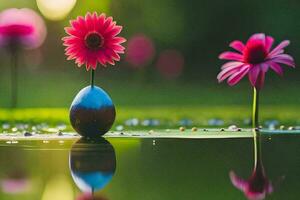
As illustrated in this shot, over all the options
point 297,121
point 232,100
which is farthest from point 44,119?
point 232,100

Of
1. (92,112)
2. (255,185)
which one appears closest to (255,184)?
(255,185)

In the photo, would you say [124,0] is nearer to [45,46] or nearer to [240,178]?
[45,46]

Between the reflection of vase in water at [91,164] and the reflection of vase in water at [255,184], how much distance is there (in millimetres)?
443

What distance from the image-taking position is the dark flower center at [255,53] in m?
4.43

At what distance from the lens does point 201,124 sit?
511 centimetres

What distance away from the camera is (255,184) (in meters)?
2.64

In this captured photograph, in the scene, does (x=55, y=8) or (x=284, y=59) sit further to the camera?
(x=55, y=8)

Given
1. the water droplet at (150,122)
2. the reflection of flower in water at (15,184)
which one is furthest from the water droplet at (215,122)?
the reflection of flower in water at (15,184)

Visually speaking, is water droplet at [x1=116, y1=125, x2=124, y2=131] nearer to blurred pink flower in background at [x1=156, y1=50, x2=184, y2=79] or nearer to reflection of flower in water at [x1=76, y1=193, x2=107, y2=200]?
reflection of flower in water at [x1=76, y1=193, x2=107, y2=200]

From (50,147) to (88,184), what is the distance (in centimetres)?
118

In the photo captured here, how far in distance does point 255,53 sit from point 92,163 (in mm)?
1628

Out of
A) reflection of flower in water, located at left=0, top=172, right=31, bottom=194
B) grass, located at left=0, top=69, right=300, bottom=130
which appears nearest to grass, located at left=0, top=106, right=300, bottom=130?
grass, located at left=0, top=69, right=300, bottom=130

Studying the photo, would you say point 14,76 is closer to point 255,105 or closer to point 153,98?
point 153,98

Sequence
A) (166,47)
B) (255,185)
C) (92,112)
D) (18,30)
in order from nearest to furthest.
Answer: (255,185) → (92,112) → (18,30) → (166,47)
